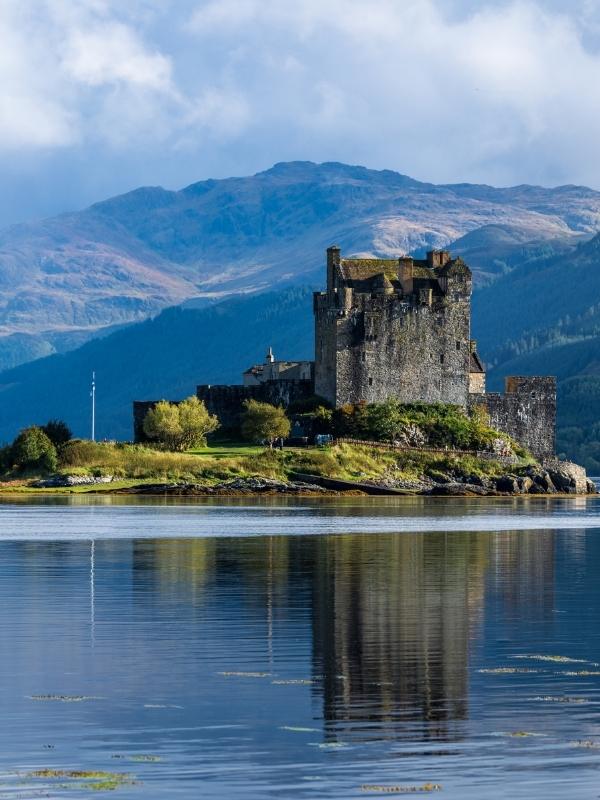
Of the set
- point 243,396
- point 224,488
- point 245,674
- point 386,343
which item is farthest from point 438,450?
point 245,674

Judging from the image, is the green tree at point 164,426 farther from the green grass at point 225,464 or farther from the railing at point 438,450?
the railing at point 438,450

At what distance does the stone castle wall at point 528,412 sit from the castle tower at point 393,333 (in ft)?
13.1

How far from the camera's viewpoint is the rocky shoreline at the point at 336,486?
114000mm

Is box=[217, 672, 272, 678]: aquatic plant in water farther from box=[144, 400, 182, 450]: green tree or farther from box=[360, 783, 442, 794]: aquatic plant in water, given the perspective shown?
box=[144, 400, 182, 450]: green tree

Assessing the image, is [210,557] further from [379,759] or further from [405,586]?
[379,759]

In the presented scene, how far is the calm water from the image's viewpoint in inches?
848

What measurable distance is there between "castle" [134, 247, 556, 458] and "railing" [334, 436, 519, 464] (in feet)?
13.5

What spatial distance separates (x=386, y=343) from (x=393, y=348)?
72cm

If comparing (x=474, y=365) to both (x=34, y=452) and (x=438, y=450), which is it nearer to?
(x=438, y=450)

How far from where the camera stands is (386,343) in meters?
126

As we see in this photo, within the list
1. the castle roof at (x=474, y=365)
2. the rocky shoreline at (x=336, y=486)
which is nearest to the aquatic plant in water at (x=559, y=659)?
the rocky shoreline at (x=336, y=486)

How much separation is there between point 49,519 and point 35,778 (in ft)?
202

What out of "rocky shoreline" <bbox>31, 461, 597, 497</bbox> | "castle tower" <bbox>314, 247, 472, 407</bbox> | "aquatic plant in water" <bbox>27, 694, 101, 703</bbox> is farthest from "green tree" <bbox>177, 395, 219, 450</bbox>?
"aquatic plant in water" <bbox>27, 694, 101, 703</bbox>

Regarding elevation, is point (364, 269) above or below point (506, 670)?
above
